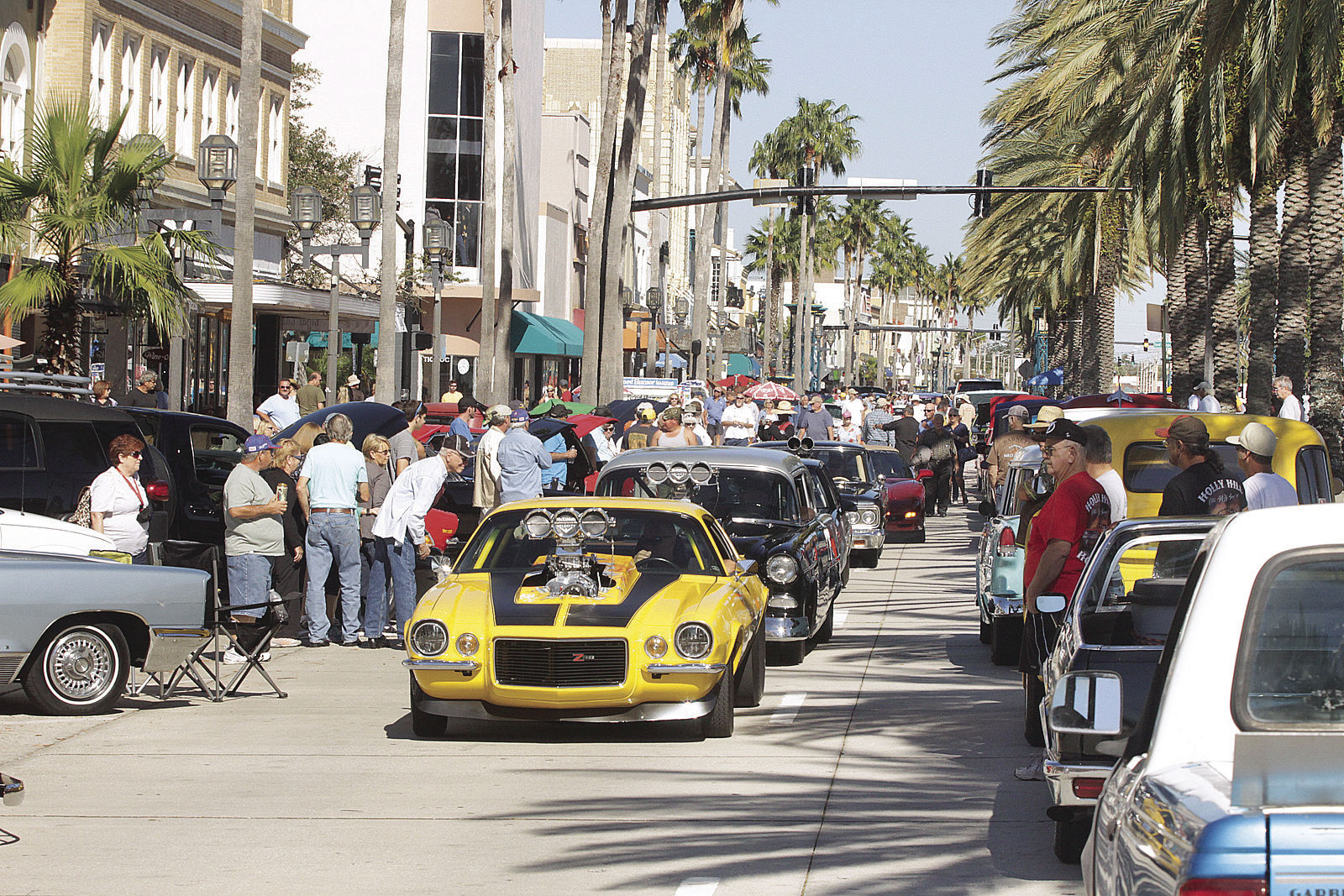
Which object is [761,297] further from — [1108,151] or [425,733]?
[425,733]

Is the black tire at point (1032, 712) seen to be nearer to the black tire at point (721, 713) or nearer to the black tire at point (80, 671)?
the black tire at point (721, 713)

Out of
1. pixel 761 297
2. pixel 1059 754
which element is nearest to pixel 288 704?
pixel 1059 754

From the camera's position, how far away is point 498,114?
192 ft

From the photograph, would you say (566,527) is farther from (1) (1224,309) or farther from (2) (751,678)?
(1) (1224,309)

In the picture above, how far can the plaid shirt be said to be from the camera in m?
30.8

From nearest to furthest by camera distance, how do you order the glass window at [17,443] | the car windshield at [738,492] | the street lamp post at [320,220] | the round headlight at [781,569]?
1. the round headlight at [781,569]
2. the glass window at [17,443]
3. the car windshield at [738,492]
4. the street lamp post at [320,220]

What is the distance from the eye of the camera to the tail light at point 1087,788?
265 inches

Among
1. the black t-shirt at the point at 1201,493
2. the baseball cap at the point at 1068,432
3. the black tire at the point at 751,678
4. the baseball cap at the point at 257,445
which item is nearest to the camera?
the baseball cap at the point at 1068,432

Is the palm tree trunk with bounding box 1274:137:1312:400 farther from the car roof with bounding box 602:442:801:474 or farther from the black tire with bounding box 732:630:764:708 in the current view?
the black tire with bounding box 732:630:764:708

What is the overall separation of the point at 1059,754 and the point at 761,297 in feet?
530

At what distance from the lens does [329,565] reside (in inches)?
572

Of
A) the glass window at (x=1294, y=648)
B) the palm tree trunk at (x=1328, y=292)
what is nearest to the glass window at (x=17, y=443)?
the glass window at (x=1294, y=648)

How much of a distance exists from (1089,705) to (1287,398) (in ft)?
64.1

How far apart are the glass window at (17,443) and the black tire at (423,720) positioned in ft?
17.0
